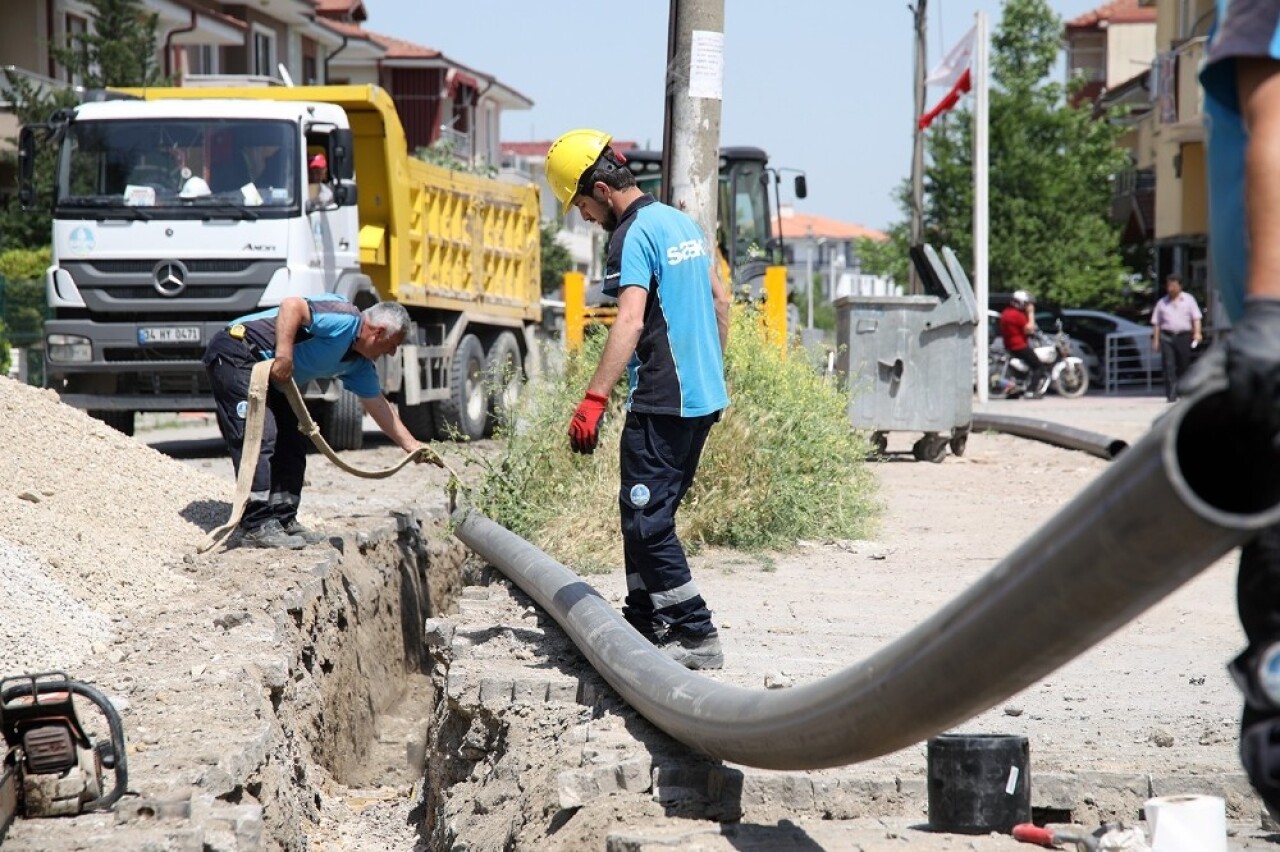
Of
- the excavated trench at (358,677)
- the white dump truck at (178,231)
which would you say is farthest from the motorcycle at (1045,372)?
the excavated trench at (358,677)

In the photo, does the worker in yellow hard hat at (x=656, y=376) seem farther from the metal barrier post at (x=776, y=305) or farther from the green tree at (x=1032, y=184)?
the green tree at (x=1032, y=184)

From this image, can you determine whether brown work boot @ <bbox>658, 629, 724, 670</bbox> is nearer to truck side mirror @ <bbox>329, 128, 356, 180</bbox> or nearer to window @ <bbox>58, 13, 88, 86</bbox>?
truck side mirror @ <bbox>329, 128, 356, 180</bbox>

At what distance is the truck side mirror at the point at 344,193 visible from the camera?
522 inches

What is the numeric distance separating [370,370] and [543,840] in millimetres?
4498

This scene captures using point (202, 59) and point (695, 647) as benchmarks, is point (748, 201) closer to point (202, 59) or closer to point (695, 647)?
point (695, 647)

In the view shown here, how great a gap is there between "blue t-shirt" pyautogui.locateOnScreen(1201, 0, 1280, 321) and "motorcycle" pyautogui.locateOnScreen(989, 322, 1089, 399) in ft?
77.7

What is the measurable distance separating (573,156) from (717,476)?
11.3 ft

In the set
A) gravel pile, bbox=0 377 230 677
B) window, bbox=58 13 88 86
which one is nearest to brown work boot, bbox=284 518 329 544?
gravel pile, bbox=0 377 230 677

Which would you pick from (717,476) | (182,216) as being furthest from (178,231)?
(717,476)

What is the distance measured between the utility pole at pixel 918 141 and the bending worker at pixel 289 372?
16.3 m

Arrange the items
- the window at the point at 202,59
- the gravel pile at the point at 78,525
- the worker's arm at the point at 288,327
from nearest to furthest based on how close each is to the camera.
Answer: the gravel pile at the point at 78,525, the worker's arm at the point at 288,327, the window at the point at 202,59

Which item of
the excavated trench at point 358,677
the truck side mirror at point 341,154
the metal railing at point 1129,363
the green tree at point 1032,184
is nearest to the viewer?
the excavated trench at point 358,677

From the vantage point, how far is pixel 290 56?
40.9 m

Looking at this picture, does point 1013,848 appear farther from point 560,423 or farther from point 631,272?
point 560,423
